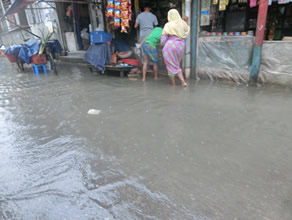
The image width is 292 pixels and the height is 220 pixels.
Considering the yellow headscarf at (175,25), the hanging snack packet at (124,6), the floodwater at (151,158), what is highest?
the hanging snack packet at (124,6)

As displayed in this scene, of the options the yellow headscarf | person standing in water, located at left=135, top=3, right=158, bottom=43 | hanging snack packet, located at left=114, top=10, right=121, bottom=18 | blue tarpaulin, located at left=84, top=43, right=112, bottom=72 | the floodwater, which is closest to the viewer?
the floodwater

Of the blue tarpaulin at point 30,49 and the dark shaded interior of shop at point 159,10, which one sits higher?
the dark shaded interior of shop at point 159,10

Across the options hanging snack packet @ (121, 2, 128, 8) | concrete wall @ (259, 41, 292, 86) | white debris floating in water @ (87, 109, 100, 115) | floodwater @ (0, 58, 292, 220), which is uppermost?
hanging snack packet @ (121, 2, 128, 8)

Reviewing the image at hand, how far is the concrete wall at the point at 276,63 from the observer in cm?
418

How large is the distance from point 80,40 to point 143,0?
17.4ft

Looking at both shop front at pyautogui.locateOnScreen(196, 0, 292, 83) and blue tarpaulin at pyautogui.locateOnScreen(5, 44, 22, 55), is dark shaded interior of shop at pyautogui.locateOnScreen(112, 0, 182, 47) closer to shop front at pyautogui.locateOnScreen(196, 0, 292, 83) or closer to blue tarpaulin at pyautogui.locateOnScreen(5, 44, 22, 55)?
shop front at pyautogui.locateOnScreen(196, 0, 292, 83)

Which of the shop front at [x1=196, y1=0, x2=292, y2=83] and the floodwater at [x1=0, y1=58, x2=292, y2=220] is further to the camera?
the shop front at [x1=196, y1=0, x2=292, y2=83]

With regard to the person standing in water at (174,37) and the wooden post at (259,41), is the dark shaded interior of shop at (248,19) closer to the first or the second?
the person standing in water at (174,37)

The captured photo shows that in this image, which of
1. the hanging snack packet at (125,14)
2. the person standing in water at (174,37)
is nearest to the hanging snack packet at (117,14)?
the hanging snack packet at (125,14)

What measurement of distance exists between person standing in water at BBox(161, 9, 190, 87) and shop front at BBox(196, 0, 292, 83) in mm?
872

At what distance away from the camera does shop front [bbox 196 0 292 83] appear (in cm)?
460

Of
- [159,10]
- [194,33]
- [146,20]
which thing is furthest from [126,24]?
[194,33]

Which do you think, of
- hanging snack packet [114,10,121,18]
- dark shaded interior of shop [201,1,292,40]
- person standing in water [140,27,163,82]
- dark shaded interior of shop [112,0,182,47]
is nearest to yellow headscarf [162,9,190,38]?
person standing in water [140,27,163,82]

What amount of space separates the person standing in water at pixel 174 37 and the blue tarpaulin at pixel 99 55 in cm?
242
